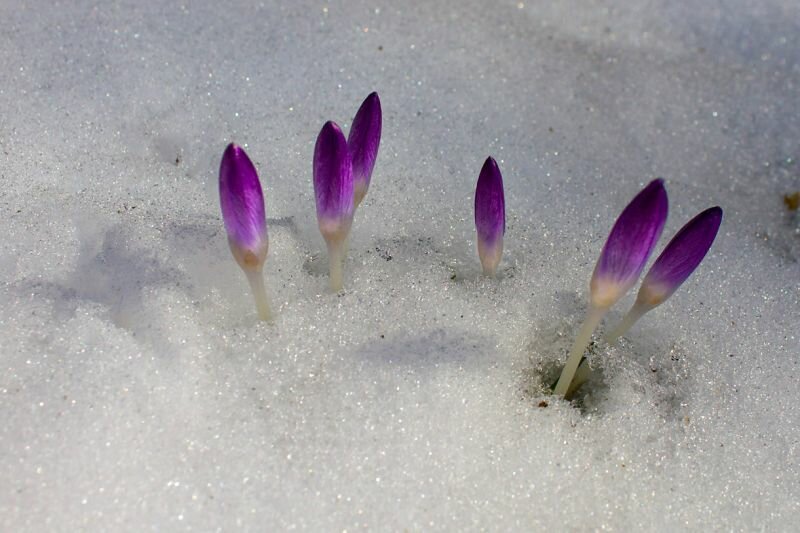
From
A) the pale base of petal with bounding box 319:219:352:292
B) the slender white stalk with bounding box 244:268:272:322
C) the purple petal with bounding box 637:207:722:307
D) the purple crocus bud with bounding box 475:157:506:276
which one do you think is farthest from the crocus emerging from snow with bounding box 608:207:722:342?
the slender white stalk with bounding box 244:268:272:322

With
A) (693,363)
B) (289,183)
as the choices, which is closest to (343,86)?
(289,183)

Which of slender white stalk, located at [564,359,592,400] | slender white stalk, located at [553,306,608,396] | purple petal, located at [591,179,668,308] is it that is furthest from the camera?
slender white stalk, located at [564,359,592,400]

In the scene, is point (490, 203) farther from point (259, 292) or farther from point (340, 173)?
point (259, 292)

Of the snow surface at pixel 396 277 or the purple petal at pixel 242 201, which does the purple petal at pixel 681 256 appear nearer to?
the snow surface at pixel 396 277

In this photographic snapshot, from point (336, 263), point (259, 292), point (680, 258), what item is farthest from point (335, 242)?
point (680, 258)

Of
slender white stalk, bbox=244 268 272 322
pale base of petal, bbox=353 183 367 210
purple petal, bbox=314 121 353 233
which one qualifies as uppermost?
purple petal, bbox=314 121 353 233

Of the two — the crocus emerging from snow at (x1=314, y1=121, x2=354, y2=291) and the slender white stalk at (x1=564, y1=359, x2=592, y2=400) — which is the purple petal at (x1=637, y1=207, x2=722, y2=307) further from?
the crocus emerging from snow at (x1=314, y1=121, x2=354, y2=291)

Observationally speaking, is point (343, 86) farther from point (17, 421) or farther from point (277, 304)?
point (17, 421)

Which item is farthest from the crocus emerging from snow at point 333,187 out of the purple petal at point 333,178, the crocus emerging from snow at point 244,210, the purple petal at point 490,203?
the purple petal at point 490,203
